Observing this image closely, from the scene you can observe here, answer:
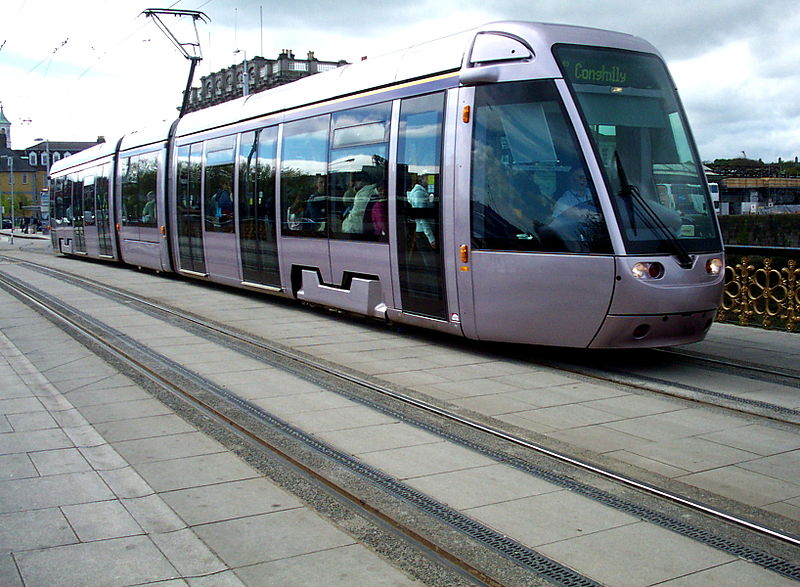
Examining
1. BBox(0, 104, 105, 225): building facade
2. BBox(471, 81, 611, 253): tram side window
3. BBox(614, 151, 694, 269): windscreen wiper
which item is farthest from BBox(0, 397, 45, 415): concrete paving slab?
BBox(0, 104, 105, 225): building facade

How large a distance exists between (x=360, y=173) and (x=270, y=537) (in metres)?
7.42

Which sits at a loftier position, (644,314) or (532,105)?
(532,105)

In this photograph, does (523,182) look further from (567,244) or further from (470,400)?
(470,400)

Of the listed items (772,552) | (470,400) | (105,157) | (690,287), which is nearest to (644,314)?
(690,287)

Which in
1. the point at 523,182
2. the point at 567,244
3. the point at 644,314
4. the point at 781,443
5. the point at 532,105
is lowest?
the point at 781,443

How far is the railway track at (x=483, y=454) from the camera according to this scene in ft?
14.2

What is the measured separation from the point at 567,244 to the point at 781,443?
2948mm

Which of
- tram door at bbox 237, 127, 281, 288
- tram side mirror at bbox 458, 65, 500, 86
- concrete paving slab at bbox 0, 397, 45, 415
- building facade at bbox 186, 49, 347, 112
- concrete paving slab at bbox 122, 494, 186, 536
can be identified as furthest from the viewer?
building facade at bbox 186, 49, 347, 112

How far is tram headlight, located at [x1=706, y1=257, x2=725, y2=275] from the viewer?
890 cm

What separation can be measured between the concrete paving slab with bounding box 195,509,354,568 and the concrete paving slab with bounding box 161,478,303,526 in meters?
0.10

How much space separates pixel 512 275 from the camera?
9070 mm

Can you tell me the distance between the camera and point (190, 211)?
18.1m

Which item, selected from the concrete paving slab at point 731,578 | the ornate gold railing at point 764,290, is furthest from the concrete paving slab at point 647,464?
the ornate gold railing at point 764,290

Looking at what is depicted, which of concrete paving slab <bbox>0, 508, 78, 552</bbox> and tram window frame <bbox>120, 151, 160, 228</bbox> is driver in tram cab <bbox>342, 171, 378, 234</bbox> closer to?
concrete paving slab <bbox>0, 508, 78, 552</bbox>
